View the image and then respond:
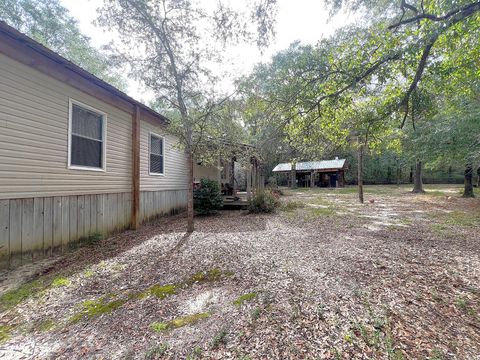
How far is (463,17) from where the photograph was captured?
11.6 feet

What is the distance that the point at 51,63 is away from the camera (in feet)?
14.0

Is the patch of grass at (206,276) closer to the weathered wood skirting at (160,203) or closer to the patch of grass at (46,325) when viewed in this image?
the patch of grass at (46,325)

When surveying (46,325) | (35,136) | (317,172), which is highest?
(317,172)

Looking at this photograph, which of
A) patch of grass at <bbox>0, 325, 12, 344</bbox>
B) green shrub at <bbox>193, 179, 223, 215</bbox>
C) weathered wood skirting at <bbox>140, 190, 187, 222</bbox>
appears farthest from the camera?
green shrub at <bbox>193, 179, 223, 215</bbox>

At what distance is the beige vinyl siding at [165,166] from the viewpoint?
7.23 metres

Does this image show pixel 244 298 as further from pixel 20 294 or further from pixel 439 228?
pixel 439 228

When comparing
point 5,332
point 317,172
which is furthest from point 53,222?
point 317,172

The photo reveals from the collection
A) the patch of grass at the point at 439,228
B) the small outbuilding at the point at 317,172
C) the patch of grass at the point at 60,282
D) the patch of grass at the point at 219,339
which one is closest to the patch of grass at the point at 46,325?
the patch of grass at the point at 60,282

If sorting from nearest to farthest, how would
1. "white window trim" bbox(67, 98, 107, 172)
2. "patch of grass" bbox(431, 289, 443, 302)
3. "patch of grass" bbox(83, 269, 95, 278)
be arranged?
"patch of grass" bbox(431, 289, 443, 302), "patch of grass" bbox(83, 269, 95, 278), "white window trim" bbox(67, 98, 107, 172)

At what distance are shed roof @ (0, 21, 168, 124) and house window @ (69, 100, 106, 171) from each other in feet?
1.52

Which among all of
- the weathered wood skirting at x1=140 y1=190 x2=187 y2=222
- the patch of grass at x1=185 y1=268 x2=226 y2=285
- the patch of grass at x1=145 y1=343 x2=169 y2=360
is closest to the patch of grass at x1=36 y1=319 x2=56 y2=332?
the patch of grass at x1=145 y1=343 x2=169 y2=360

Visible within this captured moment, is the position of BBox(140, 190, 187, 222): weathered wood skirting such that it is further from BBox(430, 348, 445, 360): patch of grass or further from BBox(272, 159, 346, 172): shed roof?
BBox(272, 159, 346, 172): shed roof

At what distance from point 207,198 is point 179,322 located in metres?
6.17

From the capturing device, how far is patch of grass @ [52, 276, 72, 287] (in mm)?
3201
